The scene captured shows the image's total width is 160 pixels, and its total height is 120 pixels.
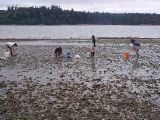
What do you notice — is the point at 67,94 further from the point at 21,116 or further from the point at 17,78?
the point at 17,78

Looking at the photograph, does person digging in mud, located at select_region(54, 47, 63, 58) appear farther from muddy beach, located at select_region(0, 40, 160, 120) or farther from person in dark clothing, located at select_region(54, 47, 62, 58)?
muddy beach, located at select_region(0, 40, 160, 120)

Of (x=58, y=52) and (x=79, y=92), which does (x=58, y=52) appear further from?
(x=79, y=92)

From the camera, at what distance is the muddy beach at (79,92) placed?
17.0m

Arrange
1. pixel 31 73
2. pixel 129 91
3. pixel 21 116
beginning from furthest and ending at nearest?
1. pixel 31 73
2. pixel 129 91
3. pixel 21 116

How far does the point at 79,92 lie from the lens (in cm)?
2177

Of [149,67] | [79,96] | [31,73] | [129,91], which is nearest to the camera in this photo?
[79,96]

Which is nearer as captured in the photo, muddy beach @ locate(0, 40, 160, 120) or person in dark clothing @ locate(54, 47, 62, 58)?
muddy beach @ locate(0, 40, 160, 120)

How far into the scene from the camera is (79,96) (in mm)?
20516

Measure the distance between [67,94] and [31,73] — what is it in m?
9.15

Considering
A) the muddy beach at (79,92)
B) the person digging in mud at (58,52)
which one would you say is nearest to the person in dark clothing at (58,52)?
the person digging in mud at (58,52)

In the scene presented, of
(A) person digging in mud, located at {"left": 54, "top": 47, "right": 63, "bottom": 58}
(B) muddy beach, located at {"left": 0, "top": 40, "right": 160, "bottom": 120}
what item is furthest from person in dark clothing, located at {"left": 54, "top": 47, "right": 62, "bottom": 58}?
(B) muddy beach, located at {"left": 0, "top": 40, "right": 160, "bottom": 120}

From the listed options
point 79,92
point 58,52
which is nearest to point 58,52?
point 58,52

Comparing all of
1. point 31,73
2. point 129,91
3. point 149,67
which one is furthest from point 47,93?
point 149,67

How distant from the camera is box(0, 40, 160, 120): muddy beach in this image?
17.0m
